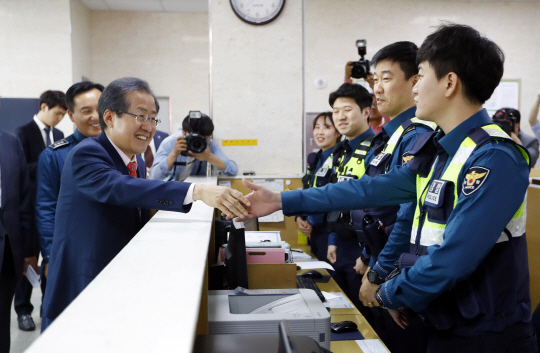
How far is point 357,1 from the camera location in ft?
20.3

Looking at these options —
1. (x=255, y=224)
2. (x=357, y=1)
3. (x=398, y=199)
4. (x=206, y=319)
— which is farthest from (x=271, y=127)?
(x=357, y=1)

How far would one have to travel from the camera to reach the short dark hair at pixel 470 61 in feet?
3.69

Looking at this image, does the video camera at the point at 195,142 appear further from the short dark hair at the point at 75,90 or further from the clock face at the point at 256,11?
the clock face at the point at 256,11

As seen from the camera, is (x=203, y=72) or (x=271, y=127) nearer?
(x=271, y=127)

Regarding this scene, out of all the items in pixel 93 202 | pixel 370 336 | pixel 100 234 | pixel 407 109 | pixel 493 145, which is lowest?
pixel 370 336

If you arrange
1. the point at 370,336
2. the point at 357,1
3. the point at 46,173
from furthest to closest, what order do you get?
the point at 357,1, the point at 46,173, the point at 370,336

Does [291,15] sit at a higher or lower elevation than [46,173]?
higher

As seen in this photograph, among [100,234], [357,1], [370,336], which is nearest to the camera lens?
[100,234]

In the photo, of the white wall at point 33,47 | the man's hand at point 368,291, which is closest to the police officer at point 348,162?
the man's hand at point 368,291

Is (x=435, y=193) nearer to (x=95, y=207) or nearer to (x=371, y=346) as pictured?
(x=371, y=346)

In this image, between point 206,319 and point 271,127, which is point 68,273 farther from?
point 271,127

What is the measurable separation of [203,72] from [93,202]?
603cm

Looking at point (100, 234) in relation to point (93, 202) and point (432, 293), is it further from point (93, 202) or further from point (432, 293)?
point (432, 293)

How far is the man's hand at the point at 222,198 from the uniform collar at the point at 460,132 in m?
0.68
